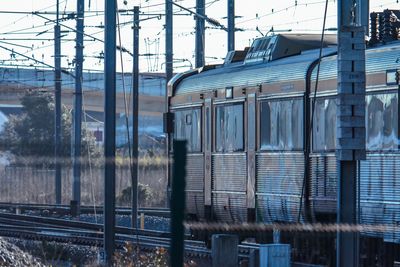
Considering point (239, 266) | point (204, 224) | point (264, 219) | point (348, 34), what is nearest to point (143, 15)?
point (204, 224)

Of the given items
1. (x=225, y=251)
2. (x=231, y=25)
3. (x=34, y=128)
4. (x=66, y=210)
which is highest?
(x=231, y=25)

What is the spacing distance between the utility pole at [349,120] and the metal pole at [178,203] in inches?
230

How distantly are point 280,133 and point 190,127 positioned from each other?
3845mm

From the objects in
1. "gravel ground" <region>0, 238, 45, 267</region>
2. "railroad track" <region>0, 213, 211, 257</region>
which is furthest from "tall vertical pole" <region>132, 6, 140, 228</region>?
"gravel ground" <region>0, 238, 45, 267</region>

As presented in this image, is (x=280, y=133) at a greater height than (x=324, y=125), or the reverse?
(x=324, y=125)

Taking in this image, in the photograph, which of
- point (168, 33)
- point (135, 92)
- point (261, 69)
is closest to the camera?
point (261, 69)

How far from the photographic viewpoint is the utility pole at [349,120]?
12156mm

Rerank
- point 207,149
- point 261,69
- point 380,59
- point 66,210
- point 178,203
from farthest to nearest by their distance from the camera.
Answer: point 66,210 → point 207,149 → point 261,69 → point 380,59 → point 178,203

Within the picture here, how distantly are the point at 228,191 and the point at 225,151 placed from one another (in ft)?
2.46

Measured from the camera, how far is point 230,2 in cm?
3572

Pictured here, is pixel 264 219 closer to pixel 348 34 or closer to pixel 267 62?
pixel 267 62

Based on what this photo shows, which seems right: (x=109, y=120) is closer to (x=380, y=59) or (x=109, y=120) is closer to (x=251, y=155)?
(x=251, y=155)

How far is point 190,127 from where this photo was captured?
2359 cm

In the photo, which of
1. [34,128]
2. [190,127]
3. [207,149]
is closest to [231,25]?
[190,127]
